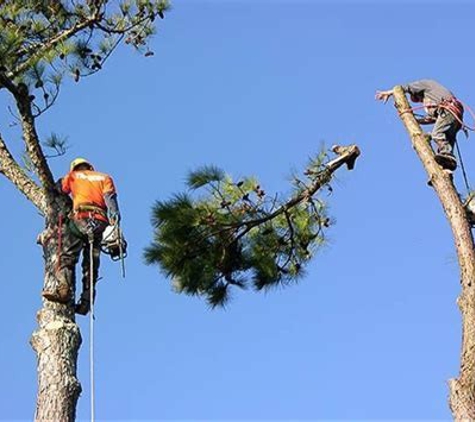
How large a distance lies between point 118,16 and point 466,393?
10.9 feet

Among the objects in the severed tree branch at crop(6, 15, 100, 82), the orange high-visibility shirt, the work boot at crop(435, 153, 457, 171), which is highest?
the severed tree branch at crop(6, 15, 100, 82)

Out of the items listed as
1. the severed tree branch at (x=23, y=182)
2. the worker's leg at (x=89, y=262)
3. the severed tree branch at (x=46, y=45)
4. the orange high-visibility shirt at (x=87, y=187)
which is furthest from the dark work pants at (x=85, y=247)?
the severed tree branch at (x=46, y=45)

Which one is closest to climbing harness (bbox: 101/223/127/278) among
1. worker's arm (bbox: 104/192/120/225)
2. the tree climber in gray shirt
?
worker's arm (bbox: 104/192/120/225)

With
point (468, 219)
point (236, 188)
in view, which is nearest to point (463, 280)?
point (468, 219)

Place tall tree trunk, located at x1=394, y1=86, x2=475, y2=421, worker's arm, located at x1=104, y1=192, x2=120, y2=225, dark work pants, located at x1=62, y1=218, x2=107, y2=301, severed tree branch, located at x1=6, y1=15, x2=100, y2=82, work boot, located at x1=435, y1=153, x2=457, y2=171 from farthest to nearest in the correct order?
worker's arm, located at x1=104, y1=192, x2=120, y2=225
dark work pants, located at x1=62, y1=218, x2=107, y2=301
severed tree branch, located at x1=6, y1=15, x2=100, y2=82
work boot, located at x1=435, y1=153, x2=457, y2=171
tall tree trunk, located at x1=394, y1=86, x2=475, y2=421

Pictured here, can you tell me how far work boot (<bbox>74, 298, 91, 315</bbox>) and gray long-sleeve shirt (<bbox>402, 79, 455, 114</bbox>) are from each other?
6.82ft

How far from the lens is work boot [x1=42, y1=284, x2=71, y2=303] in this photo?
577 cm

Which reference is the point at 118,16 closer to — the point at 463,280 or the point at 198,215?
the point at 198,215

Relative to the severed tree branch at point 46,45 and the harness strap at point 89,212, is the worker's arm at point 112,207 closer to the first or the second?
the harness strap at point 89,212

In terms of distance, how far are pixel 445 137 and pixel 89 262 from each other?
81.7 inches

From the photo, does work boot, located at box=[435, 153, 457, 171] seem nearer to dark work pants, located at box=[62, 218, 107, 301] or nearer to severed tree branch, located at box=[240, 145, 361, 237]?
severed tree branch, located at box=[240, 145, 361, 237]

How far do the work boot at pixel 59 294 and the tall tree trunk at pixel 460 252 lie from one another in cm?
195

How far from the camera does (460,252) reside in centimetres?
492

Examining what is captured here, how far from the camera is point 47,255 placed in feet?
19.8
